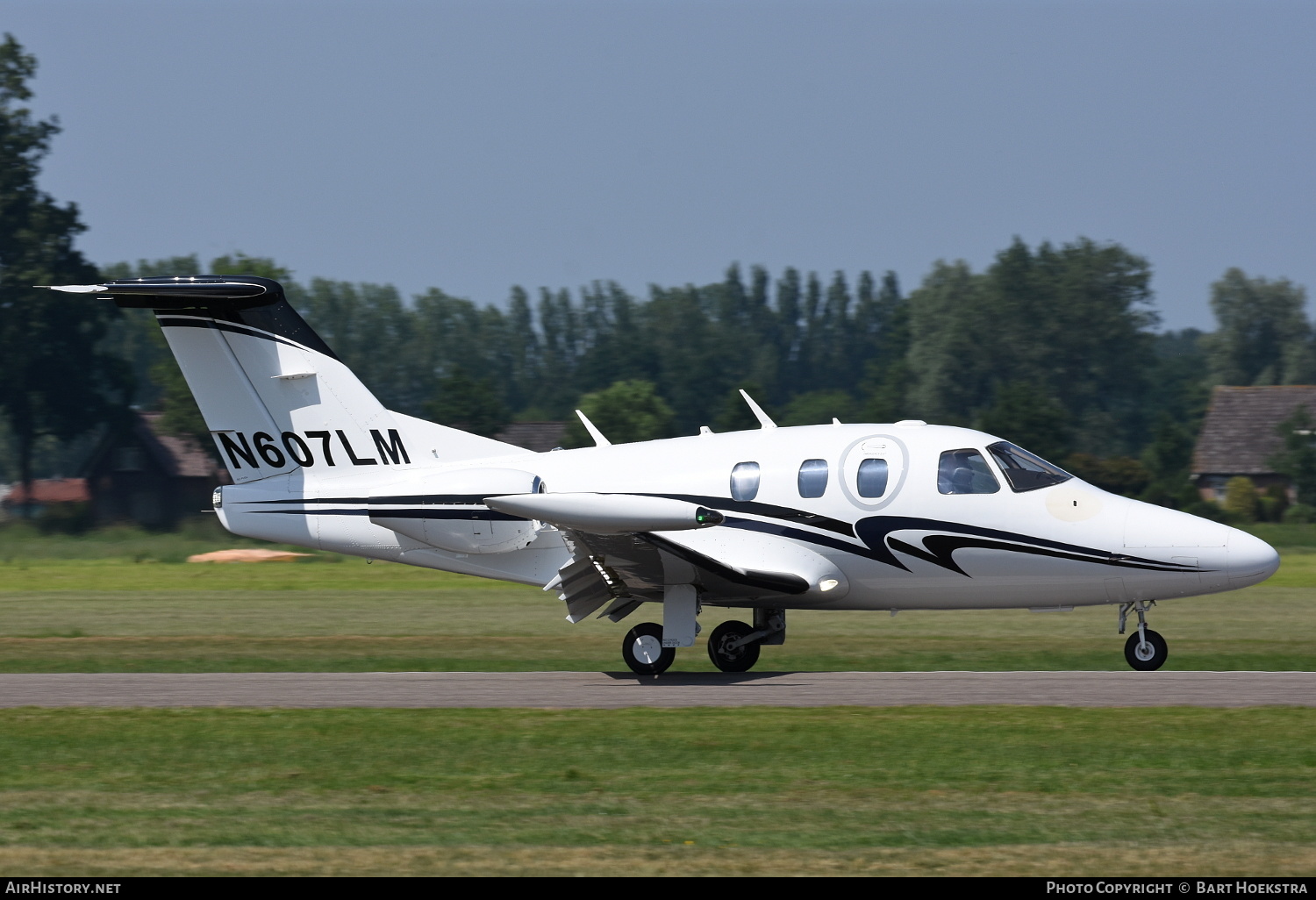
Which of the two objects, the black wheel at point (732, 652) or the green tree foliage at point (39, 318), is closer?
the black wheel at point (732, 652)

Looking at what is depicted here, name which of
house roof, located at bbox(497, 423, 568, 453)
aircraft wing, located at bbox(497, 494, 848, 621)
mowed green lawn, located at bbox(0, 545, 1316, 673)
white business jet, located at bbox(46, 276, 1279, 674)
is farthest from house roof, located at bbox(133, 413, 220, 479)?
aircraft wing, located at bbox(497, 494, 848, 621)

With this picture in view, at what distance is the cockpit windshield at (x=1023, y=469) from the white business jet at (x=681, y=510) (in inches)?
0.9

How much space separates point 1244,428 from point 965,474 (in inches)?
2961

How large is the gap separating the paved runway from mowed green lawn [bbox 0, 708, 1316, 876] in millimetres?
798

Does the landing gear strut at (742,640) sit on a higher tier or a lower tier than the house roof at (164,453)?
lower

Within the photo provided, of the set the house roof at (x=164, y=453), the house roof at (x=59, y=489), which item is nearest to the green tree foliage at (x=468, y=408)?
the house roof at (x=164, y=453)

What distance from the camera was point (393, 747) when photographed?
13203 mm

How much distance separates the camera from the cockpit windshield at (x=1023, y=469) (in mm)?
17922

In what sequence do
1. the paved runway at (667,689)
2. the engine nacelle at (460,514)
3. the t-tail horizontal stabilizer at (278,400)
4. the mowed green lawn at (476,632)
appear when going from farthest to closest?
the mowed green lawn at (476,632), the t-tail horizontal stabilizer at (278,400), the engine nacelle at (460,514), the paved runway at (667,689)

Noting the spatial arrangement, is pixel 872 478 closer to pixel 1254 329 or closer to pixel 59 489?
pixel 59 489

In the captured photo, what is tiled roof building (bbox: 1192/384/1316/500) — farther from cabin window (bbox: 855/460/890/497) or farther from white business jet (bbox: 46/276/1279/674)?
cabin window (bbox: 855/460/890/497)

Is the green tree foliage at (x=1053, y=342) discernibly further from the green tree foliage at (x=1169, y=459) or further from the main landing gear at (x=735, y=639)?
the main landing gear at (x=735, y=639)

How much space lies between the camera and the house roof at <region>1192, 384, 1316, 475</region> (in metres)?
85.4

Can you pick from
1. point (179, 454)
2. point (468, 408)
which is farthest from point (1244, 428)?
point (179, 454)
